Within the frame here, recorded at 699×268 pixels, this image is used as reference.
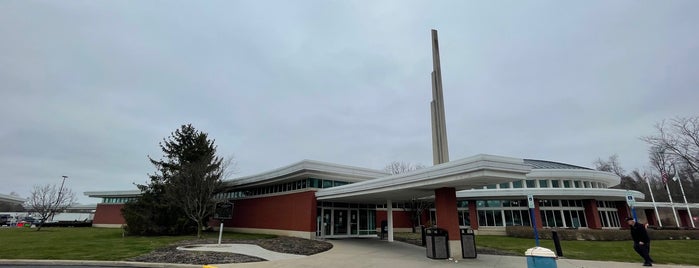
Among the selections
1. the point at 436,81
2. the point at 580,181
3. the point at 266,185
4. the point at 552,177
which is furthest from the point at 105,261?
the point at 580,181

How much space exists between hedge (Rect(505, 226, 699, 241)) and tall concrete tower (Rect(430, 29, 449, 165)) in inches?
384

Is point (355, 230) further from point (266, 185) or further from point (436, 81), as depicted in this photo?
point (436, 81)

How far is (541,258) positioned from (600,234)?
72.6ft

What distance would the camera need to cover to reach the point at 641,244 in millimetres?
11281

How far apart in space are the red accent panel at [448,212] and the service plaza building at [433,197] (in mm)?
40

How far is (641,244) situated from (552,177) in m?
22.9

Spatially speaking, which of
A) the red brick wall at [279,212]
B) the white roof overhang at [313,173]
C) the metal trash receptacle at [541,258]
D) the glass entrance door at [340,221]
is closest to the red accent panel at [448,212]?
the metal trash receptacle at [541,258]

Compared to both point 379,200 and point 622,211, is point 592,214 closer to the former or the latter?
point 622,211

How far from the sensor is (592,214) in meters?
31.1

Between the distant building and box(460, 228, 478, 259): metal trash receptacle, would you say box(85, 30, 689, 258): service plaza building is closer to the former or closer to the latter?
the distant building

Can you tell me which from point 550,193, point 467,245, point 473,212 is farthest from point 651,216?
point 467,245

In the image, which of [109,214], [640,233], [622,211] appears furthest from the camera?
[109,214]

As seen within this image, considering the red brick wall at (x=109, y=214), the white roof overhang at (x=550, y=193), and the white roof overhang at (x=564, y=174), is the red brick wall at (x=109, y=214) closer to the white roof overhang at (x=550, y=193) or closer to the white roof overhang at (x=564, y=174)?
the white roof overhang at (x=550, y=193)

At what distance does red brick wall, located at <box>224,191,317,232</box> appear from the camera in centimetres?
2236
